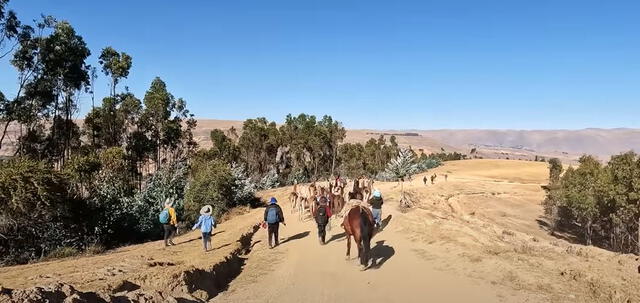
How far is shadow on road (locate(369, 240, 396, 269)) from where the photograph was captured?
46.3 ft

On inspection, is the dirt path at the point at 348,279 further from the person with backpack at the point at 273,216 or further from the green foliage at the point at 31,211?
the green foliage at the point at 31,211

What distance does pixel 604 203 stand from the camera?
1484 inches

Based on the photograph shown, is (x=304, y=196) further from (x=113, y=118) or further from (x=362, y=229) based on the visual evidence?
(x=113, y=118)

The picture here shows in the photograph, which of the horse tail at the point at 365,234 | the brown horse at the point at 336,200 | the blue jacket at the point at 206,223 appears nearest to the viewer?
the horse tail at the point at 365,234

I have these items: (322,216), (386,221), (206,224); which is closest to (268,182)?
(386,221)

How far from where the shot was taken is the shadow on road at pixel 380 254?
14.1 metres

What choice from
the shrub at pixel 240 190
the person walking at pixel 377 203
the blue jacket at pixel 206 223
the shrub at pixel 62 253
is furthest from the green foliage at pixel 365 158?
the blue jacket at pixel 206 223

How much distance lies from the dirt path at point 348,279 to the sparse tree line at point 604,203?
2152cm

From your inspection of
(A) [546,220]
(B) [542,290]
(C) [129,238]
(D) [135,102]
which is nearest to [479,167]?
(A) [546,220]

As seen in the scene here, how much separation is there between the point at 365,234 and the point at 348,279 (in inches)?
52.9

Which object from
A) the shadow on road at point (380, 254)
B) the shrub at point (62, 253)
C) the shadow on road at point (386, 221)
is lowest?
the shrub at point (62, 253)

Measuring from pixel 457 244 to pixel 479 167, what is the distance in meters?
90.6

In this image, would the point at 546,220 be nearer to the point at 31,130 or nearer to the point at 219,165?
the point at 219,165

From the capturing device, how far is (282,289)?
12062mm
